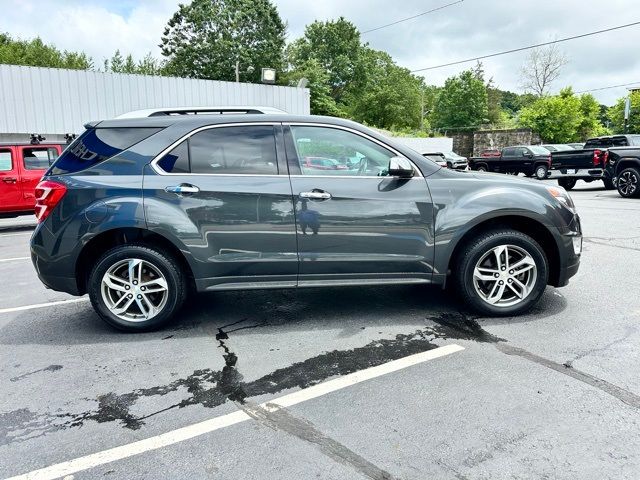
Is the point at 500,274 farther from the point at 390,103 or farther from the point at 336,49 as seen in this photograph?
the point at 336,49

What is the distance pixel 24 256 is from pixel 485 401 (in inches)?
300

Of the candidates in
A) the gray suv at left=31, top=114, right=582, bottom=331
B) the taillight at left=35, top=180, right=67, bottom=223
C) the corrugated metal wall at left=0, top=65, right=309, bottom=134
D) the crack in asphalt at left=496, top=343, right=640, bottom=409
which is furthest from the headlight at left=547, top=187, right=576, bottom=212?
the corrugated metal wall at left=0, top=65, right=309, bottom=134

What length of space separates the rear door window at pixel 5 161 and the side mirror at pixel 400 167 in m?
9.75

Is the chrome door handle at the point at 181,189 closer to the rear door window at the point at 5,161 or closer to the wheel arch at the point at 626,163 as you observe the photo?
the rear door window at the point at 5,161

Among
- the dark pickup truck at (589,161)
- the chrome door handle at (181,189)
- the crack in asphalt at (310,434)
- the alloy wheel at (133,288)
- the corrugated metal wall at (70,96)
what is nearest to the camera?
the crack in asphalt at (310,434)

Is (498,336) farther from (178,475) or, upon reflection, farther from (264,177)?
(178,475)

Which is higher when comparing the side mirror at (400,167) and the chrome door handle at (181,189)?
the side mirror at (400,167)

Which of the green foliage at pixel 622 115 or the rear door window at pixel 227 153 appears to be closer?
the rear door window at pixel 227 153

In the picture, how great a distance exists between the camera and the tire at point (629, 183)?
13312mm

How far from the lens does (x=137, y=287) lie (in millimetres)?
4137

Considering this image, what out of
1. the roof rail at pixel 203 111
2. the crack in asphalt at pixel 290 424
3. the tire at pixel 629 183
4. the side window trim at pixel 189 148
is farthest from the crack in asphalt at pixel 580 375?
the tire at pixel 629 183

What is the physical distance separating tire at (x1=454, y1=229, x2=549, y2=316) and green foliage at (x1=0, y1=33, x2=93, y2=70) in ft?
198

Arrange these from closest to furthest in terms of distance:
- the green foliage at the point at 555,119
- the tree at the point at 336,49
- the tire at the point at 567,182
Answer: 1. the tire at the point at 567,182
2. the green foliage at the point at 555,119
3. the tree at the point at 336,49

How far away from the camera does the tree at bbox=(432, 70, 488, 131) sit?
3110 inches
